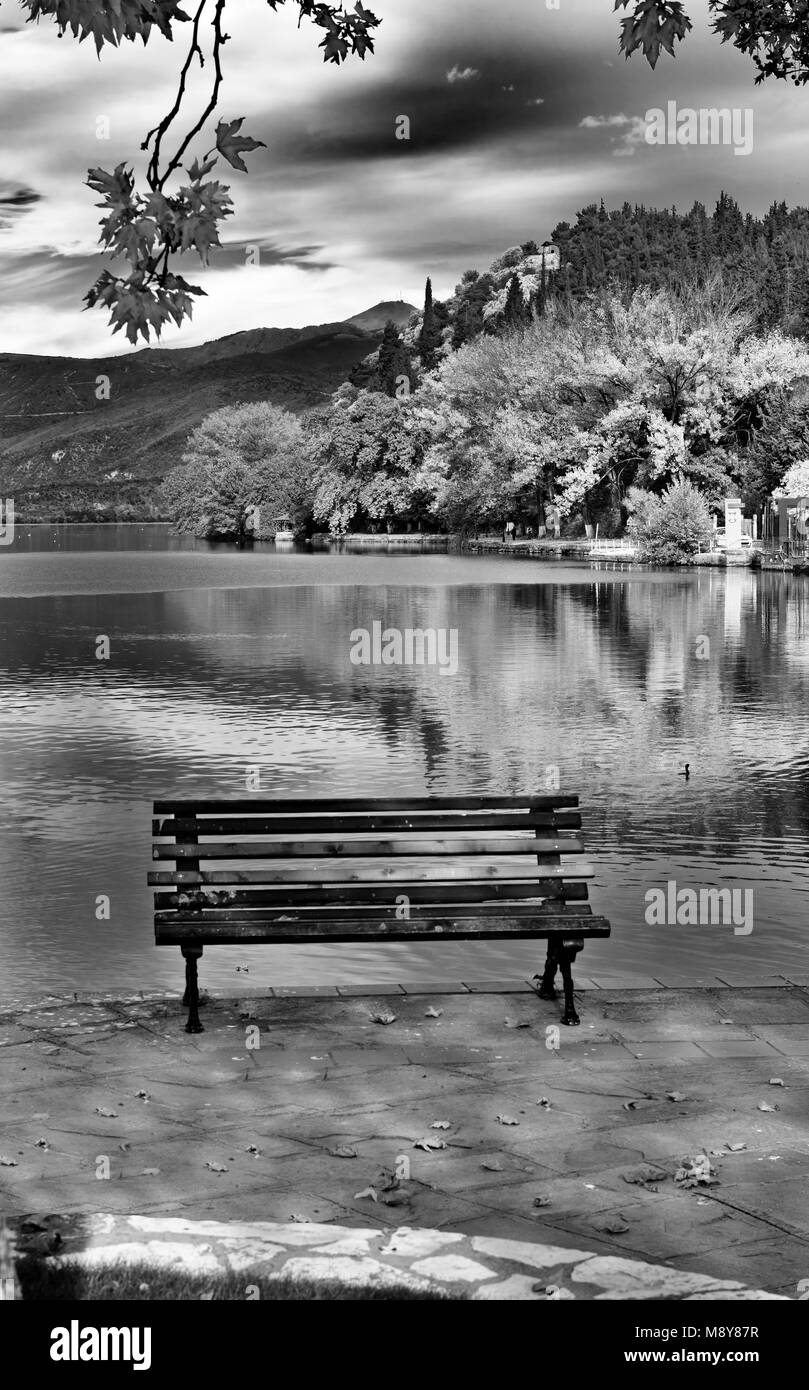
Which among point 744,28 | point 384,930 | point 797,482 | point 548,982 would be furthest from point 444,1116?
point 797,482

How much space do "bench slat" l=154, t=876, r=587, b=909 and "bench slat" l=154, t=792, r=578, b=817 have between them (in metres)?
0.42

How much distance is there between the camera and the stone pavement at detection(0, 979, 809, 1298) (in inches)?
229

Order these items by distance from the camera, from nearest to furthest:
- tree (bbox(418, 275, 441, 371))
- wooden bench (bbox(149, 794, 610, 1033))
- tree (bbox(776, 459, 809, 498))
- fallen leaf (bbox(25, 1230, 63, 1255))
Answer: fallen leaf (bbox(25, 1230, 63, 1255))
wooden bench (bbox(149, 794, 610, 1033))
tree (bbox(776, 459, 809, 498))
tree (bbox(418, 275, 441, 371))

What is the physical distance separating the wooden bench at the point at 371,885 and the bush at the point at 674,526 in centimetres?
6213

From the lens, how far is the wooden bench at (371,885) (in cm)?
814

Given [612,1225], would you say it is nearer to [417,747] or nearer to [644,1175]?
[644,1175]

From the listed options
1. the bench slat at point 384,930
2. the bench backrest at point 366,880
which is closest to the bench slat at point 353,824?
the bench backrest at point 366,880

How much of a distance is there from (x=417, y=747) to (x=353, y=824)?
12.2 metres

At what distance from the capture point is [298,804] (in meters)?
8.52

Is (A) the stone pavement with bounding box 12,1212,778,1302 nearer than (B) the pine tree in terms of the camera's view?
Yes

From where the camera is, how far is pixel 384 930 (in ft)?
26.9

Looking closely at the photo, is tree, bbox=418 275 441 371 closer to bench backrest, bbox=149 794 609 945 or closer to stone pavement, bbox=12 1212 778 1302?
bench backrest, bbox=149 794 609 945

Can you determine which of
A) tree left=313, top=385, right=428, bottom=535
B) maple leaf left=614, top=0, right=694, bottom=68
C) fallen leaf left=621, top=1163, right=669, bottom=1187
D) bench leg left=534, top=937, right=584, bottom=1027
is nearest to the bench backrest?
bench leg left=534, top=937, right=584, bottom=1027
